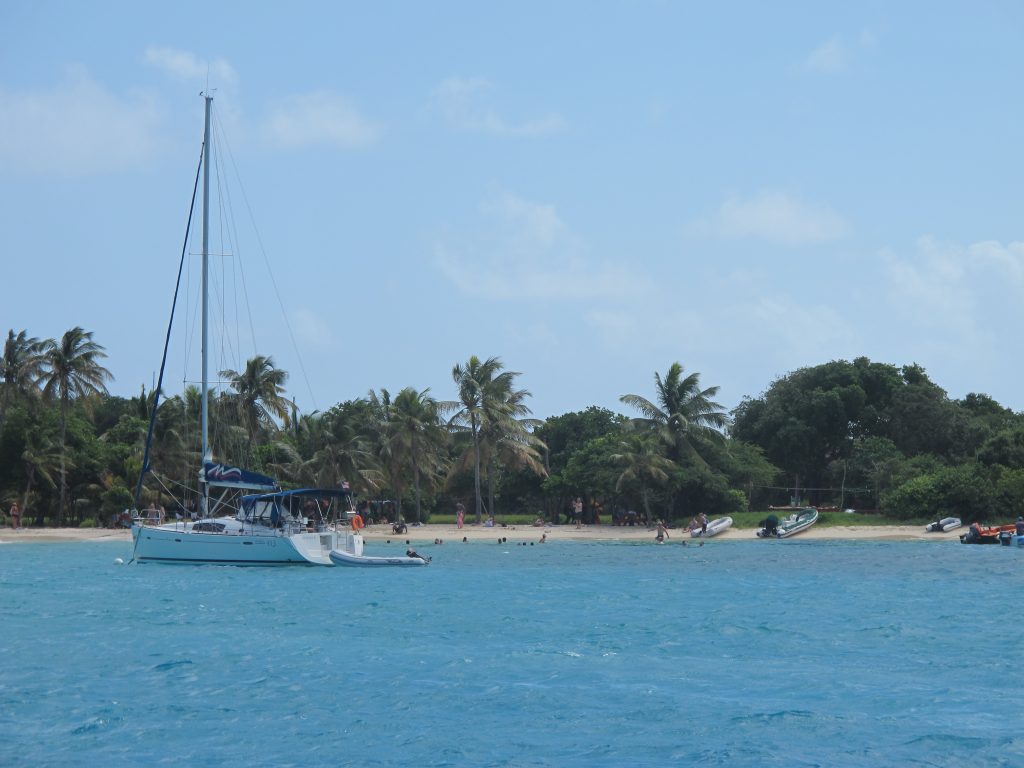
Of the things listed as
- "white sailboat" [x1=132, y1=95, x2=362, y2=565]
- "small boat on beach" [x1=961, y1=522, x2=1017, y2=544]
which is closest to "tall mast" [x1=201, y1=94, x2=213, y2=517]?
"white sailboat" [x1=132, y1=95, x2=362, y2=565]

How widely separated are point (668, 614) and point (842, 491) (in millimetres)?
47044

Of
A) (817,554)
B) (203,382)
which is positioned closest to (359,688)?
(203,382)

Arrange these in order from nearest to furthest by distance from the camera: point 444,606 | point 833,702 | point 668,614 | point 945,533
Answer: point 833,702 → point 668,614 → point 444,606 → point 945,533

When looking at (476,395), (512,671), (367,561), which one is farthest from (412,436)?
(512,671)

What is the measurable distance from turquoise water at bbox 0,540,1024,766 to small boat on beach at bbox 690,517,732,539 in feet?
80.9

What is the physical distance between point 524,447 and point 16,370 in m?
30.6

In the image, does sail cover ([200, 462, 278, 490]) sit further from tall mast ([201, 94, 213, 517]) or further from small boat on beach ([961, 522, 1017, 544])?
small boat on beach ([961, 522, 1017, 544])

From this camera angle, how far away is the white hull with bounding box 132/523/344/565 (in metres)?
42.0

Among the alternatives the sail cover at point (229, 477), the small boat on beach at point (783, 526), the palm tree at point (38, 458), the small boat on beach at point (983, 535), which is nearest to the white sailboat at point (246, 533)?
the sail cover at point (229, 477)

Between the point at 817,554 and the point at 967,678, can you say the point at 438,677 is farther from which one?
the point at 817,554

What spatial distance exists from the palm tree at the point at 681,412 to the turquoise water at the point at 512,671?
31.2 metres

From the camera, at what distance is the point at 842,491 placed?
2874 inches

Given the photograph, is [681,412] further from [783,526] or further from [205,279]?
[205,279]

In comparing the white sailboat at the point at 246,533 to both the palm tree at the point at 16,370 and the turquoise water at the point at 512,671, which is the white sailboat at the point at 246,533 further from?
the palm tree at the point at 16,370
